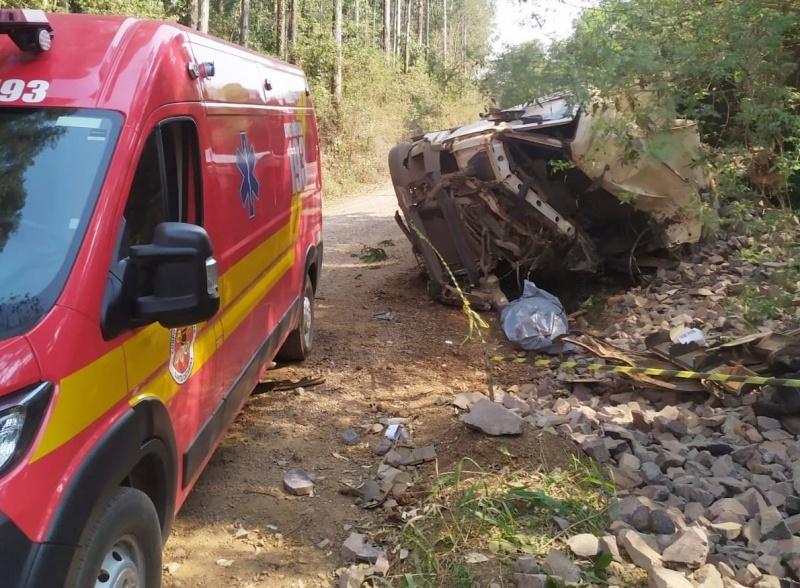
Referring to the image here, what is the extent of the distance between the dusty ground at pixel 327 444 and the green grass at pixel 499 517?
238 mm

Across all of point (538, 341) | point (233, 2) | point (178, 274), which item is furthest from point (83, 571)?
point (233, 2)

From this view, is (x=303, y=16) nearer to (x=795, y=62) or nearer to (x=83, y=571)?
(x=795, y=62)

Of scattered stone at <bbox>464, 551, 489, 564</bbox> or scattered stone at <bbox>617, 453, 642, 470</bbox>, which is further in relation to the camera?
scattered stone at <bbox>617, 453, 642, 470</bbox>

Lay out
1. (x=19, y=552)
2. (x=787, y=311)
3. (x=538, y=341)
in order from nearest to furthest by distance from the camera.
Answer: (x=19, y=552) < (x=787, y=311) < (x=538, y=341)

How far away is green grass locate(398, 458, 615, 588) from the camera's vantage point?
3.26m

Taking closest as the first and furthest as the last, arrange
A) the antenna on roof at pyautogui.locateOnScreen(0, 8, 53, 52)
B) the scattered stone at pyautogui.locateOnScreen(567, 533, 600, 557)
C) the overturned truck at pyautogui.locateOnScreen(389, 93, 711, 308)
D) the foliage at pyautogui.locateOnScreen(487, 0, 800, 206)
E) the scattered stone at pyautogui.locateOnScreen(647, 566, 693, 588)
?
the antenna on roof at pyautogui.locateOnScreen(0, 8, 53, 52), the scattered stone at pyautogui.locateOnScreen(647, 566, 693, 588), the scattered stone at pyautogui.locateOnScreen(567, 533, 600, 557), the foliage at pyautogui.locateOnScreen(487, 0, 800, 206), the overturned truck at pyautogui.locateOnScreen(389, 93, 711, 308)

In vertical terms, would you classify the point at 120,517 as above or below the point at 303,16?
below

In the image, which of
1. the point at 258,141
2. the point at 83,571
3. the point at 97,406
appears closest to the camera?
the point at 83,571

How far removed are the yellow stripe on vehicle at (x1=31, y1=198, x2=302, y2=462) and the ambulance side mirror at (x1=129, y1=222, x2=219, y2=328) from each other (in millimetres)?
198

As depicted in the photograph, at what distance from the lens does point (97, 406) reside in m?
2.23

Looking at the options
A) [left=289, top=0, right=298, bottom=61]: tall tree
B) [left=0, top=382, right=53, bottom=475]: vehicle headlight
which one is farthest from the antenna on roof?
[left=289, top=0, right=298, bottom=61]: tall tree

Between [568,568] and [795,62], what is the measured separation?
428 cm

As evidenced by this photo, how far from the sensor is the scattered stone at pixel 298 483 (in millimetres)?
4160

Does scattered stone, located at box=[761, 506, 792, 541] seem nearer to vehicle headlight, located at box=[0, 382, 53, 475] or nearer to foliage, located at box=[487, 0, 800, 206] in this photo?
foliage, located at box=[487, 0, 800, 206]
